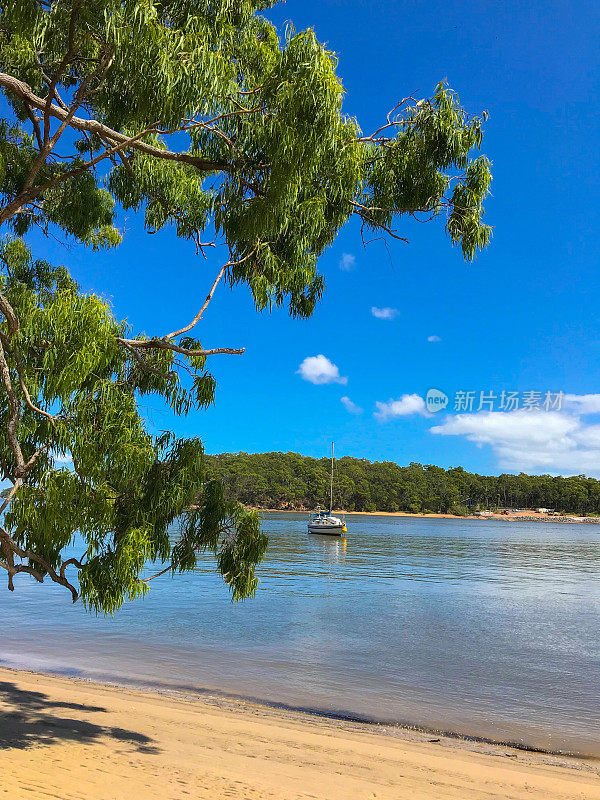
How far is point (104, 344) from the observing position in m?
3.82

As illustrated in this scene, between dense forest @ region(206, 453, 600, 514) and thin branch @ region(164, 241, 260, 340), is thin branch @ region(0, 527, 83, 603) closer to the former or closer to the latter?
thin branch @ region(164, 241, 260, 340)

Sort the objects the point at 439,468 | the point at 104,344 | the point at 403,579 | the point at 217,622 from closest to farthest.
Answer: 1. the point at 104,344
2. the point at 217,622
3. the point at 403,579
4. the point at 439,468

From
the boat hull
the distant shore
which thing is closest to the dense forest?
the distant shore

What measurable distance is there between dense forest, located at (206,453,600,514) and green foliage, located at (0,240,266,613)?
11166 cm

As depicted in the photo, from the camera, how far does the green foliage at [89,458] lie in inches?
145

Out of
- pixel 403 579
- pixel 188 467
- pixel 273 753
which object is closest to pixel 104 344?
pixel 188 467

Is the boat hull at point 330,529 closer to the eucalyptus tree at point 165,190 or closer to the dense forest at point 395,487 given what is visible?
the dense forest at point 395,487

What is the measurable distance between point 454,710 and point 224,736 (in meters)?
5.01

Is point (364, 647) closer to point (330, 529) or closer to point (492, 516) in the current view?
point (330, 529)

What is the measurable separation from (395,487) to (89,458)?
500ft

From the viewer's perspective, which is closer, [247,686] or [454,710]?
[454,710]

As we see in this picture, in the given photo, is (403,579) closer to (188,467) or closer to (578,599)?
(578,599)

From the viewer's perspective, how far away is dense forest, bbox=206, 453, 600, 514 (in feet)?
442

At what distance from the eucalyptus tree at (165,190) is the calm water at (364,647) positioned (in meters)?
7.71
